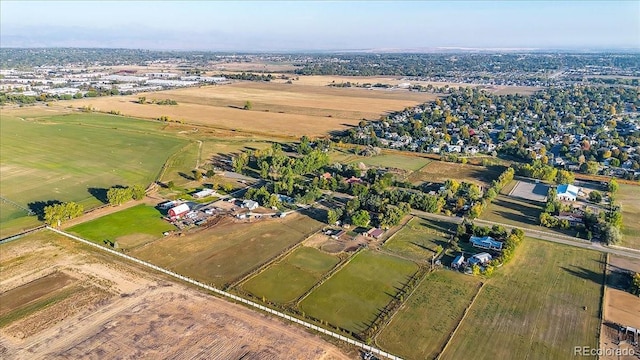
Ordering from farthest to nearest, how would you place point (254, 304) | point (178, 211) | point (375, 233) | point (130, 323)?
point (178, 211) → point (375, 233) → point (254, 304) → point (130, 323)

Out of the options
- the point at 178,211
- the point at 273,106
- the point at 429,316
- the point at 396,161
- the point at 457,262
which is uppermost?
the point at 273,106

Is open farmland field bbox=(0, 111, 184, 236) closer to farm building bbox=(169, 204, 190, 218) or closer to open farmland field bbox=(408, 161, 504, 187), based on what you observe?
farm building bbox=(169, 204, 190, 218)

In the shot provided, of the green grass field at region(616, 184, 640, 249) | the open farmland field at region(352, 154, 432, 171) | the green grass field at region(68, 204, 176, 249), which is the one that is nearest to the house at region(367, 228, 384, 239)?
the green grass field at region(68, 204, 176, 249)

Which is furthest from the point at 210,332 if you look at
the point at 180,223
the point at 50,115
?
the point at 50,115

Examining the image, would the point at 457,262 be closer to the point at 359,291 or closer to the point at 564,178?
the point at 359,291

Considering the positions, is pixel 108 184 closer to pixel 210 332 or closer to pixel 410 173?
pixel 210 332

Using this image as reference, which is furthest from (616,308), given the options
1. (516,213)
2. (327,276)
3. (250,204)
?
(250,204)
